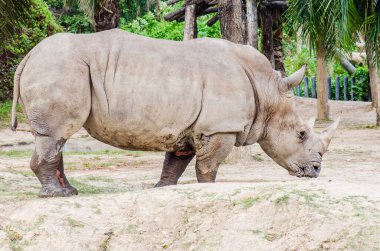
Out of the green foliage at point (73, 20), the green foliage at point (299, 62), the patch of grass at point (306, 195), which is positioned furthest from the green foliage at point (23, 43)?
the patch of grass at point (306, 195)

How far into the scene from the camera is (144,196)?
604 centimetres

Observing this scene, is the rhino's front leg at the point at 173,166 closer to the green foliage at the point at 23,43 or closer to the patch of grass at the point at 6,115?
the patch of grass at the point at 6,115

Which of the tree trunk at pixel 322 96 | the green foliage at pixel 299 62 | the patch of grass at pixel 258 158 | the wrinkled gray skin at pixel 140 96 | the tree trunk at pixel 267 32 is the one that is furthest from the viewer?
the green foliage at pixel 299 62

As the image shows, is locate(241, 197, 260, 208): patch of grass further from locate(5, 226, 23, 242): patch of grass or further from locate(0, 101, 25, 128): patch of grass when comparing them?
locate(0, 101, 25, 128): patch of grass

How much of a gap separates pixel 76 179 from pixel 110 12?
9.08 m

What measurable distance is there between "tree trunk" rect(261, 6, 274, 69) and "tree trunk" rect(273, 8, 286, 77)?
0.71 m

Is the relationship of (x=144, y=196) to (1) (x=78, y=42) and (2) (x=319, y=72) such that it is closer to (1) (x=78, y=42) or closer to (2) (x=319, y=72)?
(1) (x=78, y=42)

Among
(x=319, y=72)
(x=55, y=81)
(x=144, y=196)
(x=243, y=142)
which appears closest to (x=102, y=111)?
(x=55, y=81)

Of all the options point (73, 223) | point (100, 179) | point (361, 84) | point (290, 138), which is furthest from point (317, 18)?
point (361, 84)

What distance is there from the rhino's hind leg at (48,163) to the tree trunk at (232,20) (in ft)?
16.8

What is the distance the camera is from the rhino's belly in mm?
6785

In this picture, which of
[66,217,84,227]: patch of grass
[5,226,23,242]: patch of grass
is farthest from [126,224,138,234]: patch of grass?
[5,226,23,242]: patch of grass

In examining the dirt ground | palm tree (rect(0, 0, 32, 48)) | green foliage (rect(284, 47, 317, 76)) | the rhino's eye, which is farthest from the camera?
green foliage (rect(284, 47, 317, 76))

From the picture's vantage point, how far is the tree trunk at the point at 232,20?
1124 centimetres
